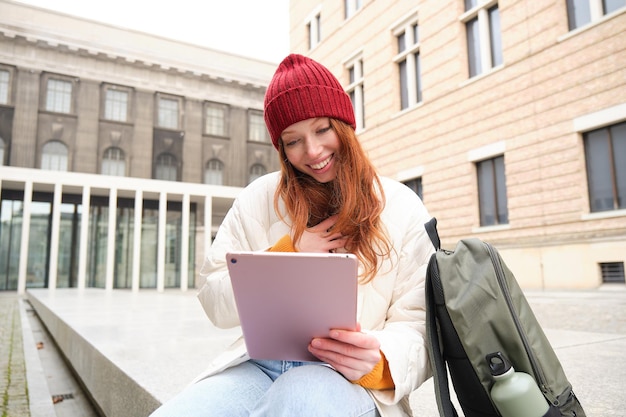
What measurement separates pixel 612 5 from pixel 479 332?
9.52 m

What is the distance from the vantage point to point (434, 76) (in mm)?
11633

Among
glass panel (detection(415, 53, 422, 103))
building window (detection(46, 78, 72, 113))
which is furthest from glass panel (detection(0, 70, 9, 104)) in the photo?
glass panel (detection(415, 53, 422, 103))

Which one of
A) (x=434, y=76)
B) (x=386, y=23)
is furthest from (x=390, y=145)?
(x=386, y=23)

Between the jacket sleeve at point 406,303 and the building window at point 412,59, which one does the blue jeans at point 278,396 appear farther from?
the building window at point 412,59

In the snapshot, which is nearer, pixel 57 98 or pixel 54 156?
pixel 54 156

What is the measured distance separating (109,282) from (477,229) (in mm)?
12429

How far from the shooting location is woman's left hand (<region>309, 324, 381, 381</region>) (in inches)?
41.4

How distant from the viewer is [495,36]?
10.4m

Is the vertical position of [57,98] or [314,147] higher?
[57,98]

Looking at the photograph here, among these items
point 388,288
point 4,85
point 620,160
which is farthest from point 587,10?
point 4,85

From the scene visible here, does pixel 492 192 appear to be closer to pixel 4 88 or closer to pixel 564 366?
pixel 564 366

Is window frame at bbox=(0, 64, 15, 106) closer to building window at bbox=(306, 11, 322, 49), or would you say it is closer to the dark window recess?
building window at bbox=(306, 11, 322, 49)

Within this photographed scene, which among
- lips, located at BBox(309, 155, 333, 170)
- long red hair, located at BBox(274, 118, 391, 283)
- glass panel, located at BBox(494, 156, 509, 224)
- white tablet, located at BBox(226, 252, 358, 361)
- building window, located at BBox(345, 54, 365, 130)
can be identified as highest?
building window, located at BBox(345, 54, 365, 130)

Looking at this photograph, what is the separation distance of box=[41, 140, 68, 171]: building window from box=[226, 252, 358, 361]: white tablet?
21.3 m
